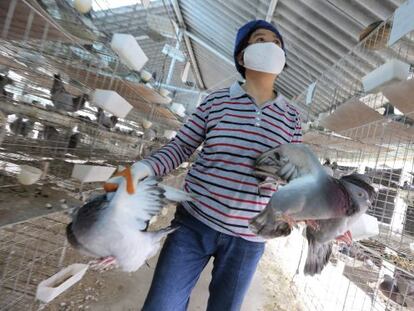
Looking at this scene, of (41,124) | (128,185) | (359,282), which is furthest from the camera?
(41,124)

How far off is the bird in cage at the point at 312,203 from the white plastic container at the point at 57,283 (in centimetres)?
107

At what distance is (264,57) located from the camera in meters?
0.95

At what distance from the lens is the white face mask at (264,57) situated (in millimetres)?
951

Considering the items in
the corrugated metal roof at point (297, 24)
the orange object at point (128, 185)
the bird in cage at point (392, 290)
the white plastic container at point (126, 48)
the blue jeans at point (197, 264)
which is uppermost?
the corrugated metal roof at point (297, 24)

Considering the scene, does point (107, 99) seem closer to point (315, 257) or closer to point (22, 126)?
point (22, 126)

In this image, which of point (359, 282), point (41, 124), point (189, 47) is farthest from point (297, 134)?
point (189, 47)

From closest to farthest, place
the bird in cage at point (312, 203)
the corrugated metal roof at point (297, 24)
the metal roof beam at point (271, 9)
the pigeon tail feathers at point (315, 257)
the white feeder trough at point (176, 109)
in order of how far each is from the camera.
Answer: the bird in cage at point (312, 203) → the pigeon tail feathers at point (315, 257) → the corrugated metal roof at point (297, 24) → the metal roof beam at point (271, 9) → the white feeder trough at point (176, 109)

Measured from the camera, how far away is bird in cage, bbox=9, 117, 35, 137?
7.77 feet

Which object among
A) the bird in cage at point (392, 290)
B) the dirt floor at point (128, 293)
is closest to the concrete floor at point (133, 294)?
the dirt floor at point (128, 293)

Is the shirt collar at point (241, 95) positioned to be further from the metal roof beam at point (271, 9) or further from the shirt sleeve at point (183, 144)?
the metal roof beam at point (271, 9)

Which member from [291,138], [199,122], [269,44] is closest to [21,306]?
[199,122]

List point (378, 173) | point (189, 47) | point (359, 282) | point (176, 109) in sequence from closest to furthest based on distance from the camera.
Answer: point (378, 173)
point (359, 282)
point (176, 109)
point (189, 47)

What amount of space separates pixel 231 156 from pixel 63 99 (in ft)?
5.99

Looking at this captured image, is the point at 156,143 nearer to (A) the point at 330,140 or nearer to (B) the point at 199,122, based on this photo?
(A) the point at 330,140
